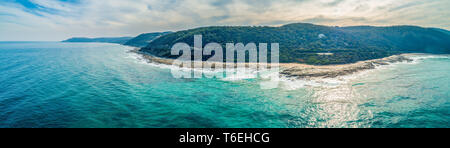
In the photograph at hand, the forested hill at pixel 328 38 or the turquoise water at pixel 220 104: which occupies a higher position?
the forested hill at pixel 328 38

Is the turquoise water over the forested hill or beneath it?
beneath

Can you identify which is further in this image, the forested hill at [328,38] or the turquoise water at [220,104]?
the forested hill at [328,38]

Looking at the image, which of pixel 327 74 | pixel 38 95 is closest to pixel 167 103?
pixel 38 95

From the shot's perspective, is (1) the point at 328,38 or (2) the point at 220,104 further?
(1) the point at 328,38

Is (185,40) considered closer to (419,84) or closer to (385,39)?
(419,84)

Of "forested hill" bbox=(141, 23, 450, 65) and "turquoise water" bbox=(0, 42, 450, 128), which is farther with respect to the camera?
"forested hill" bbox=(141, 23, 450, 65)

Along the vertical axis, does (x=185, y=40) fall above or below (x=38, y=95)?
above
